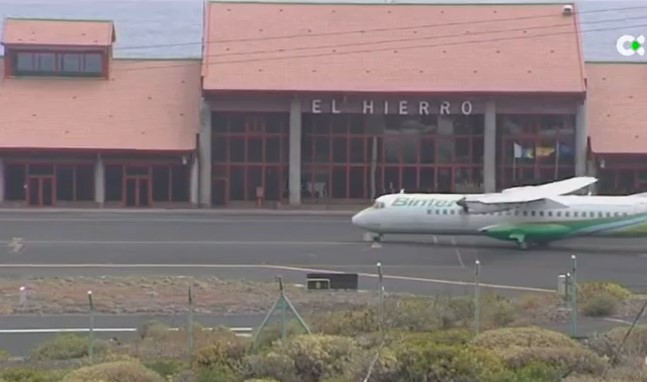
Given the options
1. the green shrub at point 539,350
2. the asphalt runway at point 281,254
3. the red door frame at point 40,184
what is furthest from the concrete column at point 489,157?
the green shrub at point 539,350

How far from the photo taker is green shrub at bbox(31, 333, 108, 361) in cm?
2358

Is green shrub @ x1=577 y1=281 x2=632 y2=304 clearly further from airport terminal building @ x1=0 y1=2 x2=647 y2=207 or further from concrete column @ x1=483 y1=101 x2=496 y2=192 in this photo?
concrete column @ x1=483 y1=101 x2=496 y2=192

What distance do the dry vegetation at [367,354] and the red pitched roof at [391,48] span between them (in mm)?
41799

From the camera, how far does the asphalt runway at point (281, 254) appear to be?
4009 centimetres

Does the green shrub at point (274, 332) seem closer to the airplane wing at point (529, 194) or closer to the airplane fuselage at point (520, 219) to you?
the airplane wing at point (529, 194)

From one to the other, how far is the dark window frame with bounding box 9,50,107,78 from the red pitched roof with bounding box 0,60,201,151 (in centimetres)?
35

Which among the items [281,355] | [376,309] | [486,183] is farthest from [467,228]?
[281,355]

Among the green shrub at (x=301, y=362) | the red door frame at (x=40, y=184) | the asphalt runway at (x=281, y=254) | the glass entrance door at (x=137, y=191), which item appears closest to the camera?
the green shrub at (x=301, y=362)

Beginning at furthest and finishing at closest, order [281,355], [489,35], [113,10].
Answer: [113,10] → [489,35] → [281,355]

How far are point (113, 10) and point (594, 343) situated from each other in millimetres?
70468

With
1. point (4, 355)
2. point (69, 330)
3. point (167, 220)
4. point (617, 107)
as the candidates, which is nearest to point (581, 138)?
point (617, 107)

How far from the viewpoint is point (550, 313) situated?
2948 cm

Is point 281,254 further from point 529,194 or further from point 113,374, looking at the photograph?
point 113,374

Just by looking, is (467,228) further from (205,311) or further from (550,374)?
(550,374)
